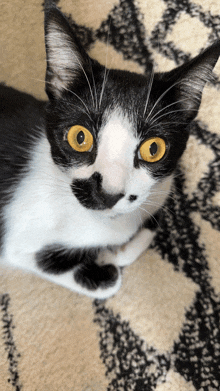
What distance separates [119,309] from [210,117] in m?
0.64

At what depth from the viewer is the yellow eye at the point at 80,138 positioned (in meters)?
0.63

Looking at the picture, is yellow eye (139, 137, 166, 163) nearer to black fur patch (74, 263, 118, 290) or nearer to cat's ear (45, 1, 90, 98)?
cat's ear (45, 1, 90, 98)

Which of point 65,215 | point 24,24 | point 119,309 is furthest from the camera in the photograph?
point 24,24

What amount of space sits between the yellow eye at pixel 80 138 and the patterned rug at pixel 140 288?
18.8 inches

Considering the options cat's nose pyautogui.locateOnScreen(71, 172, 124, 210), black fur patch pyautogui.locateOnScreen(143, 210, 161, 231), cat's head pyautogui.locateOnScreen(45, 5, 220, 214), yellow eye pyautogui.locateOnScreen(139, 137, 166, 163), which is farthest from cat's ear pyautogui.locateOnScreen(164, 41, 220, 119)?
black fur patch pyautogui.locateOnScreen(143, 210, 161, 231)

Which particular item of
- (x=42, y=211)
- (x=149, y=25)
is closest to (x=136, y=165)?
(x=42, y=211)

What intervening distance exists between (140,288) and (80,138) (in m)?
0.52

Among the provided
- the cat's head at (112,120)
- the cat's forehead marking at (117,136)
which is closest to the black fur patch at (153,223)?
the cat's head at (112,120)

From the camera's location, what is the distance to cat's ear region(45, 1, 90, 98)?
0.62m

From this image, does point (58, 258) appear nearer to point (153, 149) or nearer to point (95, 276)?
point (95, 276)

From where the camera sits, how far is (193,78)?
661 mm

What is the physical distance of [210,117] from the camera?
41.6 inches

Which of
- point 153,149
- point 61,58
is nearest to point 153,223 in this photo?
point 153,149

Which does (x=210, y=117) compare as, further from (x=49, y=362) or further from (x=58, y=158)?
(x=49, y=362)
